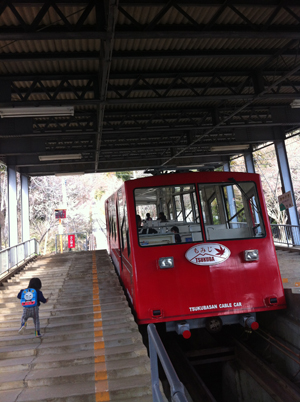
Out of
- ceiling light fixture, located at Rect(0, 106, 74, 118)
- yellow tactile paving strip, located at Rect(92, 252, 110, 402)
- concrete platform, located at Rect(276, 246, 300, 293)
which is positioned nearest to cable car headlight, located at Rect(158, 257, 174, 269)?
yellow tactile paving strip, located at Rect(92, 252, 110, 402)

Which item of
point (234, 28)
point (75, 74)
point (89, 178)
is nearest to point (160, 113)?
point (75, 74)

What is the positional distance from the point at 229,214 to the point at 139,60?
4899 mm

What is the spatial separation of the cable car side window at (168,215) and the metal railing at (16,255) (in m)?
6.67

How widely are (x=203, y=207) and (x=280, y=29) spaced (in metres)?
4.58

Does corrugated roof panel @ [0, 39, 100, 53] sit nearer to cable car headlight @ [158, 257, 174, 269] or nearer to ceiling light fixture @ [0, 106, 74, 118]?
ceiling light fixture @ [0, 106, 74, 118]

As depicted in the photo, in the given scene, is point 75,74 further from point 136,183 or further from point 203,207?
point 203,207

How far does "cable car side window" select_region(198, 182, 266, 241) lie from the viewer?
21.1 feet

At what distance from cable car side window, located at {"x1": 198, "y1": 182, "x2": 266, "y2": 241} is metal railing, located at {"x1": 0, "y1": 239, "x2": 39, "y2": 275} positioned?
7705mm

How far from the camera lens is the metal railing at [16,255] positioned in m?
11.5

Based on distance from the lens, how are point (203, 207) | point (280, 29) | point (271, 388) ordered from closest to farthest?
point (271, 388)
point (203, 207)
point (280, 29)

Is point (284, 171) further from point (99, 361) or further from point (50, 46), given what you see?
point (99, 361)

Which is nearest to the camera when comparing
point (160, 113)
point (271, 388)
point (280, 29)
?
point (271, 388)

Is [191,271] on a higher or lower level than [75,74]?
lower

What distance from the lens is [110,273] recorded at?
11.8 m
